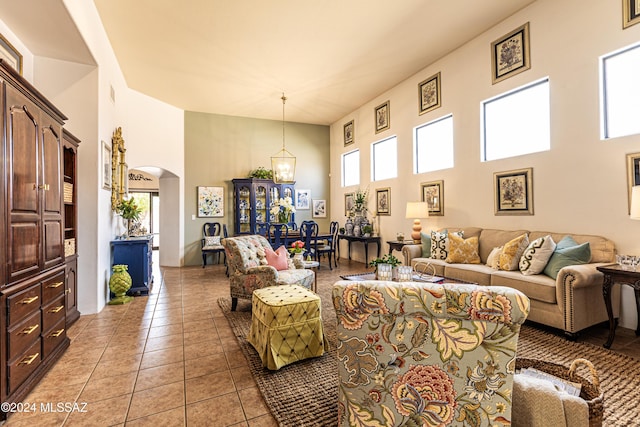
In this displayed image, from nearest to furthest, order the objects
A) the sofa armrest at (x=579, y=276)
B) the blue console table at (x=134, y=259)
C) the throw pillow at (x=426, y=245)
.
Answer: the sofa armrest at (x=579, y=276)
the blue console table at (x=134, y=259)
the throw pillow at (x=426, y=245)

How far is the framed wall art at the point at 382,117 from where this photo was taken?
21.0ft

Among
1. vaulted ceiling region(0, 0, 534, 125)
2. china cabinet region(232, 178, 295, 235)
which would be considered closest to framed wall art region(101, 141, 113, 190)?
vaulted ceiling region(0, 0, 534, 125)

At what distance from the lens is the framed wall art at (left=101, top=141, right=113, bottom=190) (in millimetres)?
4082

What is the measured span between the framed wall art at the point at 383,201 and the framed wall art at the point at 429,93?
1.76m

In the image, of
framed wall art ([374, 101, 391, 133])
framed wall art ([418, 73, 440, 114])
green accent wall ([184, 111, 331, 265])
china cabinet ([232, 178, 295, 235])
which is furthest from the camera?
china cabinet ([232, 178, 295, 235])

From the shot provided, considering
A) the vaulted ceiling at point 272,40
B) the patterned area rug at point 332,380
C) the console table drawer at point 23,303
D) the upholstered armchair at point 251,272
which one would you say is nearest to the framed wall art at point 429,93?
the vaulted ceiling at point 272,40

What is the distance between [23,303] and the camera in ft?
6.86

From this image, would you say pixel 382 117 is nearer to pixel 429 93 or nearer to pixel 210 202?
pixel 429 93

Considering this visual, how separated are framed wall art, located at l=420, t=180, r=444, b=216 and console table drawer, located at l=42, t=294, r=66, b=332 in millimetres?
5068

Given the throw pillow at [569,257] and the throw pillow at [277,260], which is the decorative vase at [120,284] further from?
the throw pillow at [569,257]

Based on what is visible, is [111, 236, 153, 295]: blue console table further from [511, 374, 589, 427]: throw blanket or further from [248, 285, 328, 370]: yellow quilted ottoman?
[511, 374, 589, 427]: throw blanket

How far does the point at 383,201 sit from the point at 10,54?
19.2ft

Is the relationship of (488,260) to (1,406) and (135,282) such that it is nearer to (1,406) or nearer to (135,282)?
(1,406)

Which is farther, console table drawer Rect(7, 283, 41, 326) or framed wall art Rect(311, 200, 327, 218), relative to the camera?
framed wall art Rect(311, 200, 327, 218)
